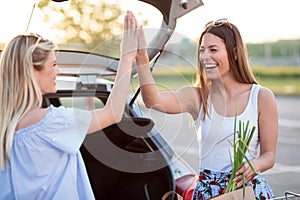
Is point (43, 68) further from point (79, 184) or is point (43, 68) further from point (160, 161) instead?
point (160, 161)

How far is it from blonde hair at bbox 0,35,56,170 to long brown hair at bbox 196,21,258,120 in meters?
0.64

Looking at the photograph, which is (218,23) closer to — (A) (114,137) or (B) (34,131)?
(B) (34,131)

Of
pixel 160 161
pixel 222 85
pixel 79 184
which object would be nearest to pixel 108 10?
pixel 160 161

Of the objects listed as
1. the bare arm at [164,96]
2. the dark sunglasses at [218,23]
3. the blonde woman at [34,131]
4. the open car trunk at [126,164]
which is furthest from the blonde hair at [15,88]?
the open car trunk at [126,164]

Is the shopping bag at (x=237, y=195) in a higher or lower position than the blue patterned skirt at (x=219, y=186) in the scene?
higher

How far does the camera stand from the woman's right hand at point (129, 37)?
2.44 metres

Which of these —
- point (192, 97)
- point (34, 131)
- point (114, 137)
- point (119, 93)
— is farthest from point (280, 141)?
point (34, 131)

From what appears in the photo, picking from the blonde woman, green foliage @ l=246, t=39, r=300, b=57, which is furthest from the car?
green foliage @ l=246, t=39, r=300, b=57

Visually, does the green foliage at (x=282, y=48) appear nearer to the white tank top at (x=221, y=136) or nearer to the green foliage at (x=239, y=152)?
the white tank top at (x=221, y=136)

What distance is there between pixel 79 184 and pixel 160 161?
107 centimetres

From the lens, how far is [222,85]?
2.77 metres

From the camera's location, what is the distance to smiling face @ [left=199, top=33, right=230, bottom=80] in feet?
8.90

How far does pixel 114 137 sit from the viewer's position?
366 cm

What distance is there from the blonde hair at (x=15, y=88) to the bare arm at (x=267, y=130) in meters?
0.83
